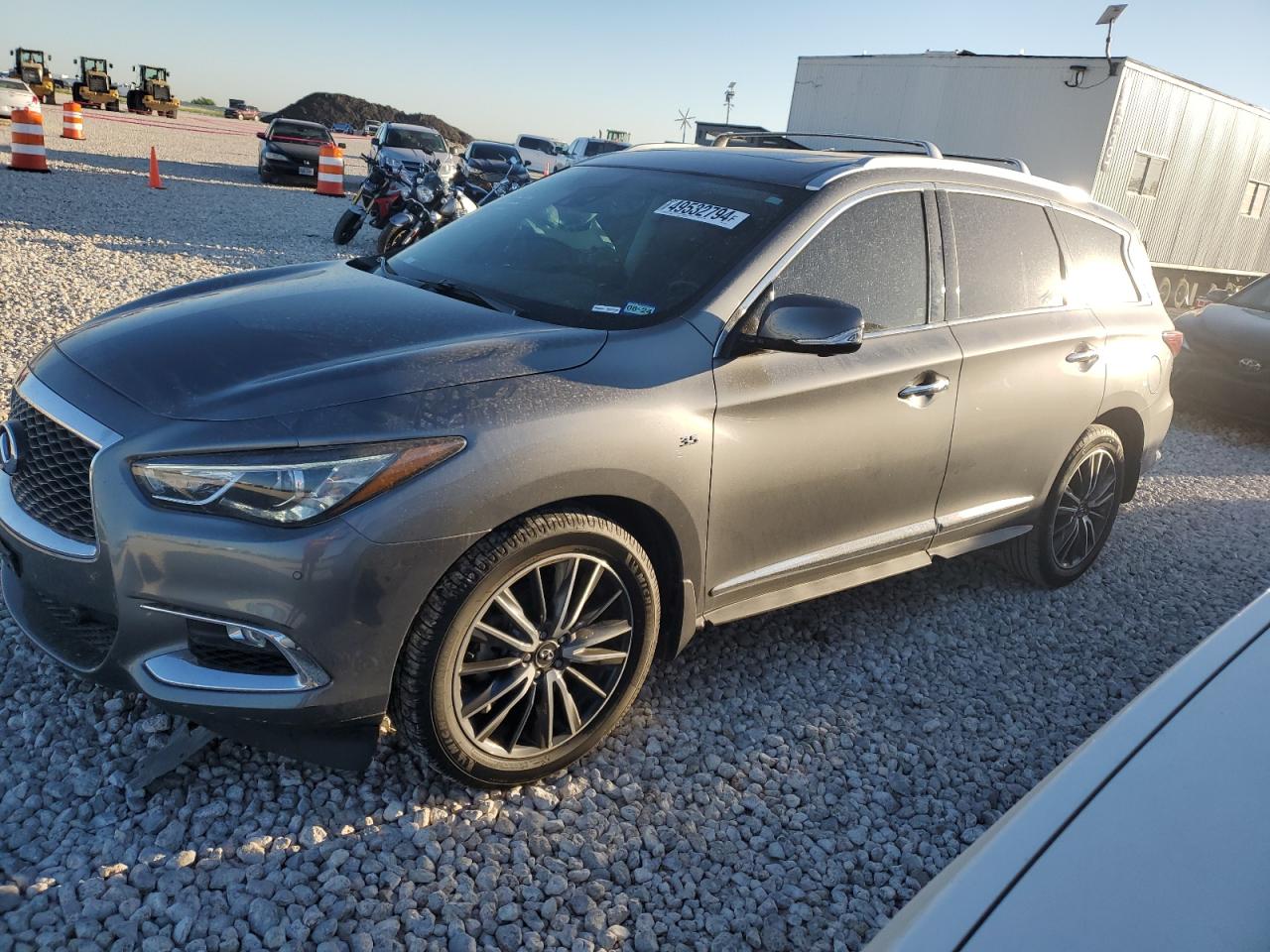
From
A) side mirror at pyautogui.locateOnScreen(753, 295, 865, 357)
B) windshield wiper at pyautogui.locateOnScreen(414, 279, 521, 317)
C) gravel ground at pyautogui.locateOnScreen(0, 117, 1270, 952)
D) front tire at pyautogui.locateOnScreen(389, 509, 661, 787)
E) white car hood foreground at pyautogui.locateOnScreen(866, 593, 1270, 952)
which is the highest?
side mirror at pyautogui.locateOnScreen(753, 295, 865, 357)

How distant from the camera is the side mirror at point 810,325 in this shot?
2.83 metres

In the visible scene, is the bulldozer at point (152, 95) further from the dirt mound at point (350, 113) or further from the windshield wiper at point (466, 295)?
the windshield wiper at point (466, 295)

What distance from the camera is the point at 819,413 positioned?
3141 millimetres

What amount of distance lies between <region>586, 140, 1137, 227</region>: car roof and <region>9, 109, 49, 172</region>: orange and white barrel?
51.8ft

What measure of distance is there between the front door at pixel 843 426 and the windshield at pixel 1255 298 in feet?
23.3

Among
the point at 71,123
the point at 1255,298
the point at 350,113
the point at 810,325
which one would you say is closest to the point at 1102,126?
the point at 1255,298

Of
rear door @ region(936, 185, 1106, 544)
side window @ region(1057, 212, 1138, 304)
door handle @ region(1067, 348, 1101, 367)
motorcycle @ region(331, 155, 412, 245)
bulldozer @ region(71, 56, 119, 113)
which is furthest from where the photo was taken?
bulldozer @ region(71, 56, 119, 113)

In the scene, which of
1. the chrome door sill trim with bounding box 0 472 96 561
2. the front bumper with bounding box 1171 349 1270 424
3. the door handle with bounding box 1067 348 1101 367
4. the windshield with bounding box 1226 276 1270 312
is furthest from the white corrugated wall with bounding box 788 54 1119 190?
the chrome door sill trim with bounding box 0 472 96 561

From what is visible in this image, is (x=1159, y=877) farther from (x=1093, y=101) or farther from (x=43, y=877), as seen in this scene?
(x=1093, y=101)

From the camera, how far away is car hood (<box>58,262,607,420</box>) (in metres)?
2.45

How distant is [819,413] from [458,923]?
5.98 feet

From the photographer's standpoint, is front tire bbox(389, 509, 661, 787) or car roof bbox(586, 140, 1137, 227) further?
car roof bbox(586, 140, 1137, 227)

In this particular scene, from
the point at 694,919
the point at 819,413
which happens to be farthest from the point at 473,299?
the point at 694,919

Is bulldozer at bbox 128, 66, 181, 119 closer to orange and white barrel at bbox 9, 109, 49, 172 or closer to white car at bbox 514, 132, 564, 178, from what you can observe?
white car at bbox 514, 132, 564, 178
